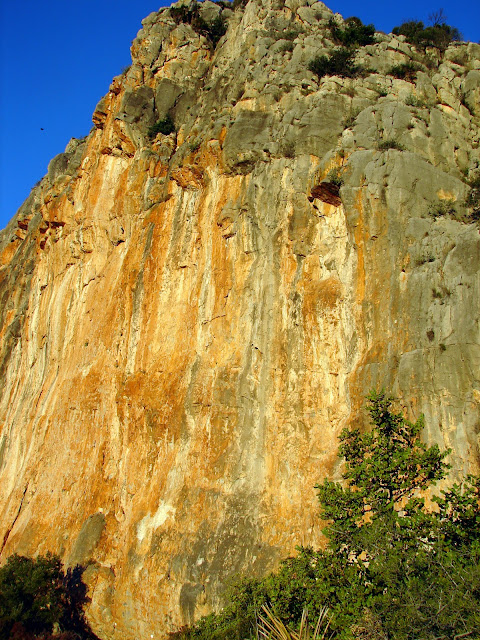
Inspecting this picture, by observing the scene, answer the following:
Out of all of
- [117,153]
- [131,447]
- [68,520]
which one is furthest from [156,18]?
[68,520]

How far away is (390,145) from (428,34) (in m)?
10.2

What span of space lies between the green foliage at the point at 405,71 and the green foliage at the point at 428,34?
2671 mm

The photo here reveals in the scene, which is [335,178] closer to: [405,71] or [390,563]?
[405,71]

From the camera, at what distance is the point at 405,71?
20.9 meters

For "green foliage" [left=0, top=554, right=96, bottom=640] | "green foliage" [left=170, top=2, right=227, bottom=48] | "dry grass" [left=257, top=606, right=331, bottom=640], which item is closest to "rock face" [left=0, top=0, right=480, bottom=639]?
"green foliage" [left=0, top=554, right=96, bottom=640]

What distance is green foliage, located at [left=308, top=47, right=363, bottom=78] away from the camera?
2094cm

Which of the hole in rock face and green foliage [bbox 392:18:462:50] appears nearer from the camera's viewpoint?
the hole in rock face

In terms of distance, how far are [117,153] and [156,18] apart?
33.9 ft

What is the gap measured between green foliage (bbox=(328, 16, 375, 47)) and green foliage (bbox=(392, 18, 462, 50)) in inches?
66.7

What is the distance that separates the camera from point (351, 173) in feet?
53.4

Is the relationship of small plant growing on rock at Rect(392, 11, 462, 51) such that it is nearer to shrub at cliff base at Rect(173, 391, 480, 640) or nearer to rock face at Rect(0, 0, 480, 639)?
rock face at Rect(0, 0, 480, 639)

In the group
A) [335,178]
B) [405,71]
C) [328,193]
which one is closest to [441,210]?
[335,178]

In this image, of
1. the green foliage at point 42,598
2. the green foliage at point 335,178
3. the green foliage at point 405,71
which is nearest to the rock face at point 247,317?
the green foliage at point 335,178

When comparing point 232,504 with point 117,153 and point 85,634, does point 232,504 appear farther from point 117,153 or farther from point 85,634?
point 117,153
